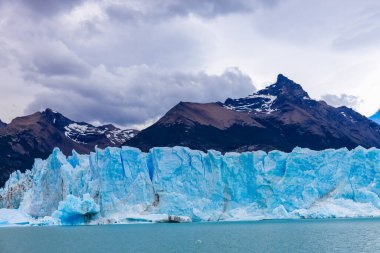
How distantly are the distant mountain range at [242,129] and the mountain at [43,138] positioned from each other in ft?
0.64

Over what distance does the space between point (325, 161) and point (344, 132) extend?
58.8m

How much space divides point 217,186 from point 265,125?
52.1 metres

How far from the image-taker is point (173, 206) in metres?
41.5

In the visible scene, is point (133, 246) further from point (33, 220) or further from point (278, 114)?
point (278, 114)

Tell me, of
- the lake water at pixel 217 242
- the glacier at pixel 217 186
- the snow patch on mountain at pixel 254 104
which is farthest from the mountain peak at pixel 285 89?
the lake water at pixel 217 242

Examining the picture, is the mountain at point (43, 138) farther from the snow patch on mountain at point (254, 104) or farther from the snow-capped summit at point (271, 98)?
the snow-capped summit at point (271, 98)

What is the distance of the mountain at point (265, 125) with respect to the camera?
86750 mm

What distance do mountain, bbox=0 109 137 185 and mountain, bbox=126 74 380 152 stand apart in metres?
26.6

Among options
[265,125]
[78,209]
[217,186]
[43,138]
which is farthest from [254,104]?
[78,209]

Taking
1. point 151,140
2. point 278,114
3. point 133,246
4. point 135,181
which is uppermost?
point 278,114

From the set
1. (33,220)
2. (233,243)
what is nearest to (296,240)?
(233,243)

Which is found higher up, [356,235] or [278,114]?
[278,114]

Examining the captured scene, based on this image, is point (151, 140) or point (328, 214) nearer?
point (328, 214)

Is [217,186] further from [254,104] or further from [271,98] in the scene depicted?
[271,98]
